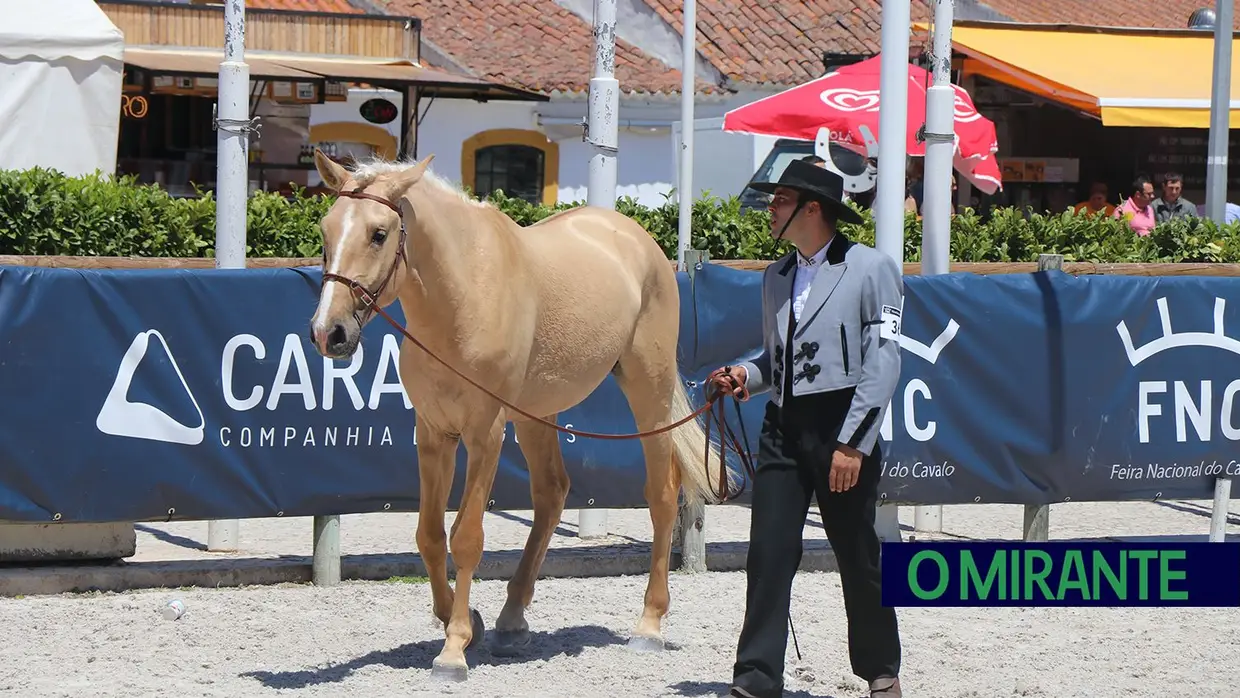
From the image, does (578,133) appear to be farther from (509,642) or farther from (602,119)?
(509,642)

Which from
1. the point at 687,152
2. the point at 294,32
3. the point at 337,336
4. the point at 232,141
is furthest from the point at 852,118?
the point at 294,32

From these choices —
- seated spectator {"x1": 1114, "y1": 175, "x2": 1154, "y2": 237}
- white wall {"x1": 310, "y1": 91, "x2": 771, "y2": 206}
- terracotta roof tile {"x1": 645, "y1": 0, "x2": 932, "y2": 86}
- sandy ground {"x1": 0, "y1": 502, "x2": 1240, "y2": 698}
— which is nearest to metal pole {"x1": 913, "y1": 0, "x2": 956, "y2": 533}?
sandy ground {"x1": 0, "y1": 502, "x2": 1240, "y2": 698}

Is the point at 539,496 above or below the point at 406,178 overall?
below

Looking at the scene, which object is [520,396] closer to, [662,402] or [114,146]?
[662,402]

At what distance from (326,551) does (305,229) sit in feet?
13.6

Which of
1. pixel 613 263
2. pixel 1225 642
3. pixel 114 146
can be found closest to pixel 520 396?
pixel 613 263

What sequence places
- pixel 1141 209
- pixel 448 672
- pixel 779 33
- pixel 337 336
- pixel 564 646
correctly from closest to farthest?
pixel 337 336 < pixel 448 672 < pixel 564 646 < pixel 1141 209 < pixel 779 33

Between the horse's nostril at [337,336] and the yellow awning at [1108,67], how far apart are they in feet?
49.2

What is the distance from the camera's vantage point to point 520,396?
24.7 ft

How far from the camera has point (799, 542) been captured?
6.50m

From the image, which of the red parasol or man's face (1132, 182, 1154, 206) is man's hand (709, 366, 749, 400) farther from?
man's face (1132, 182, 1154, 206)

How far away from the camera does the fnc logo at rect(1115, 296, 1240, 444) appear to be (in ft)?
32.9

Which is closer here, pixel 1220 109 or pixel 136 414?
pixel 136 414

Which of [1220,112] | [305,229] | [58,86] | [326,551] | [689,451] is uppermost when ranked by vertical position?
[1220,112]
